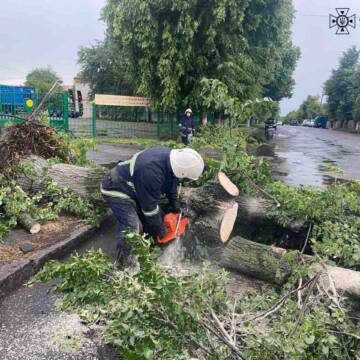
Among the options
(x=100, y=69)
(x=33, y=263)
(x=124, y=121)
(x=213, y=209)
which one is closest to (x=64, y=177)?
(x=33, y=263)

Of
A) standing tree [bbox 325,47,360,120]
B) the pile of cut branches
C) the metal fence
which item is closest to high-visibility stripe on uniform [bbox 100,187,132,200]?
the pile of cut branches

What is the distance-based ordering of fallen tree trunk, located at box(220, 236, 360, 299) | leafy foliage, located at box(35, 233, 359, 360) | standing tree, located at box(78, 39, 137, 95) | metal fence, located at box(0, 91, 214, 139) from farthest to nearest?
standing tree, located at box(78, 39, 137, 95)
metal fence, located at box(0, 91, 214, 139)
fallen tree trunk, located at box(220, 236, 360, 299)
leafy foliage, located at box(35, 233, 359, 360)

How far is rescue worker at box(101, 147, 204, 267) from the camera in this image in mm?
3717

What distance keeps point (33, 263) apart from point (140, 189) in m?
1.35

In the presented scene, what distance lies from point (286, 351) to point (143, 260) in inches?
39.2

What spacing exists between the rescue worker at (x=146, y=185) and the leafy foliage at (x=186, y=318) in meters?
0.85

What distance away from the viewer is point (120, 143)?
651 inches

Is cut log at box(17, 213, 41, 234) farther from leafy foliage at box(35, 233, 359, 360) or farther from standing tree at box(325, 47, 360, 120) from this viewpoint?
standing tree at box(325, 47, 360, 120)

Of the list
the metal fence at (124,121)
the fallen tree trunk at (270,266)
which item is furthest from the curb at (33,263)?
the metal fence at (124,121)

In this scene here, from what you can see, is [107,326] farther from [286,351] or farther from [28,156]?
[28,156]

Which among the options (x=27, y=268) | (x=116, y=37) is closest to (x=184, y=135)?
(x=116, y=37)

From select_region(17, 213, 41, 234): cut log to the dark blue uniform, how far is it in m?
1.39

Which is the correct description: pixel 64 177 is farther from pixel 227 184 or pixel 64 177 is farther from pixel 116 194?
pixel 227 184

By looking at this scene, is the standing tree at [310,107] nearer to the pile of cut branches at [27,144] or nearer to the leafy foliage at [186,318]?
the pile of cut branches at [27,144]
